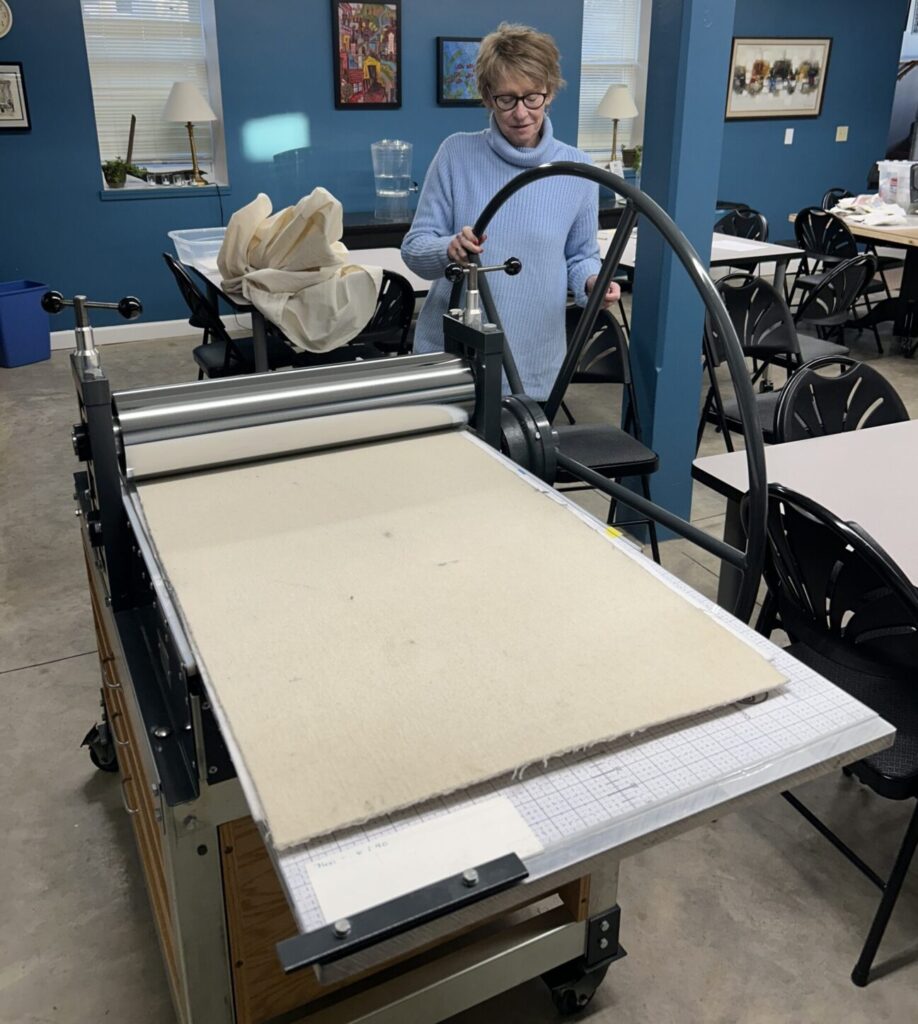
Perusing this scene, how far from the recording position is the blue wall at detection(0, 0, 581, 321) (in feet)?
17.9

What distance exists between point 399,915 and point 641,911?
1330 millimetres

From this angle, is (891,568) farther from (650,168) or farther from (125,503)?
(650,168)

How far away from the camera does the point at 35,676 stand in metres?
2.57

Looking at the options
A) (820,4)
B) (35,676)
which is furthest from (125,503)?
(820,4)

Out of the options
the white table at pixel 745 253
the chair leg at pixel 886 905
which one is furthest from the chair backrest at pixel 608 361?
the chair leg at pixel 886 905

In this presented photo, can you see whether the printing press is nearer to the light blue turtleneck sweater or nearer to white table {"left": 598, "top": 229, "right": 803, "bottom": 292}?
the light blue turtleneck sweater

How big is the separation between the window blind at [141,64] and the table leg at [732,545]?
5.19 meters

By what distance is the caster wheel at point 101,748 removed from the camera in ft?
7.12

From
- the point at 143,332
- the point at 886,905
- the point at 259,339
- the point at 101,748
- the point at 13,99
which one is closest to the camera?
the point at 886,905

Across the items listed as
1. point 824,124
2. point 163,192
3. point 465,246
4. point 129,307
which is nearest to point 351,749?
point 129,307

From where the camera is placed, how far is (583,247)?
261cm

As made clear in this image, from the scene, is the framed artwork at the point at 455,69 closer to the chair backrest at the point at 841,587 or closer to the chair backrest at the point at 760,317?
the chair backrest at the point at 760,317

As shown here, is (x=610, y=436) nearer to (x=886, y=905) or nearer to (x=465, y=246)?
(x=465, y=246)

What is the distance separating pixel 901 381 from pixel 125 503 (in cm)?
484
